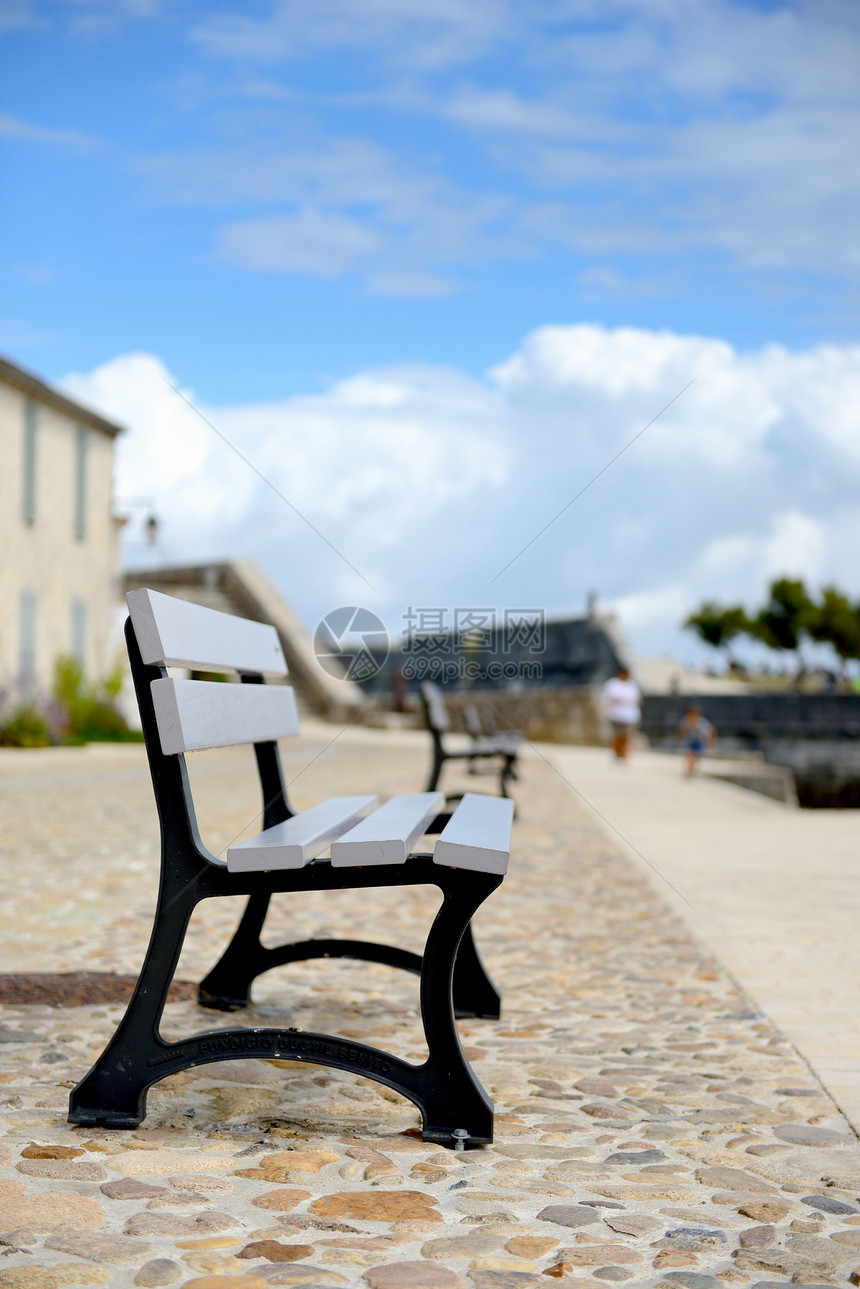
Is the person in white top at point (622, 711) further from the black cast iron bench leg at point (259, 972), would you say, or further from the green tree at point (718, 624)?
the green tree at point (718, 624)

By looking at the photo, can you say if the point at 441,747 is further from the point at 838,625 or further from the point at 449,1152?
the point at 838,625

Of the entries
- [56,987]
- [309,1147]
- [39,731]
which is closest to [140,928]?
[56,987]

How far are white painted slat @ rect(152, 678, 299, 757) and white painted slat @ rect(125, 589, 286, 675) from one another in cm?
5

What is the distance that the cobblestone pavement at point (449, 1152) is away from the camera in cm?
194

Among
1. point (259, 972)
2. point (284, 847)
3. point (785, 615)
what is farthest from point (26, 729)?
point (785, 615)

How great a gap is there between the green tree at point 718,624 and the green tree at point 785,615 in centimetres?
640

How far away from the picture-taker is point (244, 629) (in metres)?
3.46

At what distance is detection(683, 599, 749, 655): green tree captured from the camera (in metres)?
84.2

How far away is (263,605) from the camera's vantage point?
83.7ft

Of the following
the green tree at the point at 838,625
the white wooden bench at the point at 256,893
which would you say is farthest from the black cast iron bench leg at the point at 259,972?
the green tree at the point at 838,625

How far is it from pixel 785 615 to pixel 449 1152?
247 ft

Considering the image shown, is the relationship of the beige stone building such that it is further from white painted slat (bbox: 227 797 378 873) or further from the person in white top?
white painted slat (bbox: 227 797 378 873)

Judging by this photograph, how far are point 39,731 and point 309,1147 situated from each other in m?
14.3

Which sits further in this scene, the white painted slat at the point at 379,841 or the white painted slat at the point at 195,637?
the white painted slat at the point at 195,637
